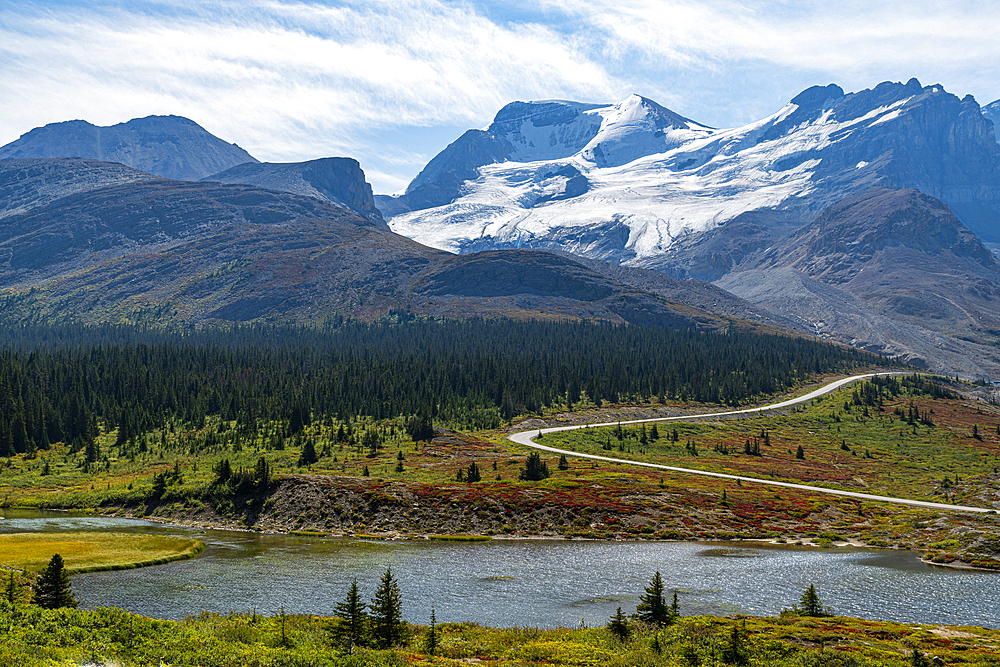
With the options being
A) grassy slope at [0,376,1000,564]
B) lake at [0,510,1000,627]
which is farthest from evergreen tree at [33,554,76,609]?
grassy slope at [0,376,1000,564]

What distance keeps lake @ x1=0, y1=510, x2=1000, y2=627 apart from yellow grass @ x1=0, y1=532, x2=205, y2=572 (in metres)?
2.14

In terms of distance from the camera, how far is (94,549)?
223ft

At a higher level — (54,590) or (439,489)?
(439,489)

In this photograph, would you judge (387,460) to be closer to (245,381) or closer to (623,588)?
(623,588)

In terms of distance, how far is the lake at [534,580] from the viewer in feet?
170

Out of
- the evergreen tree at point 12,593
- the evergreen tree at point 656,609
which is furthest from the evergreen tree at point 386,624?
the evergreen tree at point 12,593

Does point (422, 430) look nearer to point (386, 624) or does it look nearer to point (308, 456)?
point (308, 456)

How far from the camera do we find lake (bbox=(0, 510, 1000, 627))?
51812 millimetres

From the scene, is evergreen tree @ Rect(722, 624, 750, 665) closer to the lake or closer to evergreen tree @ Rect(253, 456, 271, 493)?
the lake

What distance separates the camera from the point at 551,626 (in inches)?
1889

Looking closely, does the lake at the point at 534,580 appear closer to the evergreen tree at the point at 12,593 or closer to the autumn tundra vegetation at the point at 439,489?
the autumn tundra vegetation at the point at 439,489

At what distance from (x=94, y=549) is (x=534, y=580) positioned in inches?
1643

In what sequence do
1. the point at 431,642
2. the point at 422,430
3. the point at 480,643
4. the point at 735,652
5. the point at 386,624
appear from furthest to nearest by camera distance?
the point at 422,430 < the point at 480,643 < the point at 386,624 < the point at 431,642 < the point at 735,652

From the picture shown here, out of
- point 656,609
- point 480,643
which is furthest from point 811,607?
point 480,643
